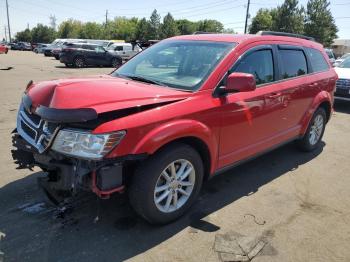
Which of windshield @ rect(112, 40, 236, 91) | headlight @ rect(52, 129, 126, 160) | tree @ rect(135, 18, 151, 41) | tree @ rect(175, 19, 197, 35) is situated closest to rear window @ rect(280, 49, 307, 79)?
windshield @ rect(112, 40, 236, 91)

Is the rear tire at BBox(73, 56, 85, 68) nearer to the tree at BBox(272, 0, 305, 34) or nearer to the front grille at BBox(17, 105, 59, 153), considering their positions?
the front grille at BBox(17, 105, 59, 153)

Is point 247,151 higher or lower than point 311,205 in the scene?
higher

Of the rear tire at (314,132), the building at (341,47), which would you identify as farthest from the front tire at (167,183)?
the building at (341,47)

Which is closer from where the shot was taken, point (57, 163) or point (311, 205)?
point (57, 163)

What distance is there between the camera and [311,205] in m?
4.29

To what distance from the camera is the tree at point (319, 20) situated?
58.4m

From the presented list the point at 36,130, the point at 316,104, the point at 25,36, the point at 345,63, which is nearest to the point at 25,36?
the point at 25,36

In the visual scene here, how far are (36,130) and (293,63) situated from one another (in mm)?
3695

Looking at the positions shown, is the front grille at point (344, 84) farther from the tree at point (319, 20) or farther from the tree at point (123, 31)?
the tree at point (123, 31)

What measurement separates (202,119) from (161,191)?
0.83 m

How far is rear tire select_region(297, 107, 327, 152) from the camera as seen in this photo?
5.99 meters

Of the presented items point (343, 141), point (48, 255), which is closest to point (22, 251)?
point (48, 255)

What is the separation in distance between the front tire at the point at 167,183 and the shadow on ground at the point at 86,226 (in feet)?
0.58

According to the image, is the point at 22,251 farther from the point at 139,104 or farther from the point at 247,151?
the point at 247,151
